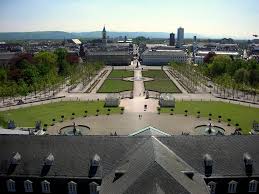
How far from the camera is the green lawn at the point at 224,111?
84.5 meters

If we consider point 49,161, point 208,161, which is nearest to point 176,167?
point 208,161

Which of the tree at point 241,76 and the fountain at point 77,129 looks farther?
the tree at point 241,76

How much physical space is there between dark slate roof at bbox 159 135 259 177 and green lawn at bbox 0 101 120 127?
50338 mm

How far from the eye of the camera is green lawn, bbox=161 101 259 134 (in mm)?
84500

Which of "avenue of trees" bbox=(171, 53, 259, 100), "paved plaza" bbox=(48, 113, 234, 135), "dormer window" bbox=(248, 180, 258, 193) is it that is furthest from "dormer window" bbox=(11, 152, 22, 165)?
"avenue of trees" bbox=(171, 53, 259, 100)

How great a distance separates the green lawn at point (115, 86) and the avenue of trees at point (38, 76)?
11.4 meters

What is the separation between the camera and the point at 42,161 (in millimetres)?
38875

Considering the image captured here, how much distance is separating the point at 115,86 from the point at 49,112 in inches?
1893

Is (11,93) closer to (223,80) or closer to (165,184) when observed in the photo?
(223,80)

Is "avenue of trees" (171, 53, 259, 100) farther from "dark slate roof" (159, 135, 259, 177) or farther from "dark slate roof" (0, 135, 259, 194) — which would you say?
"dark slate roof" (0, 135, 259, 194)

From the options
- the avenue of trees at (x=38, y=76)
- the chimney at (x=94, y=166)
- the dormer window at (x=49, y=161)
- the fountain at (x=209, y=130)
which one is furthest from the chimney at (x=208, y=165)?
the avenue of trees at (x=38, y=76)

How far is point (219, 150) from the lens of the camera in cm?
3956

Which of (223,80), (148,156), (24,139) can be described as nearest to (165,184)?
(148,156)

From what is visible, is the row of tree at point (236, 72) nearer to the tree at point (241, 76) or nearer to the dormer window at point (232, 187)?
the tree at point (241, 76)
